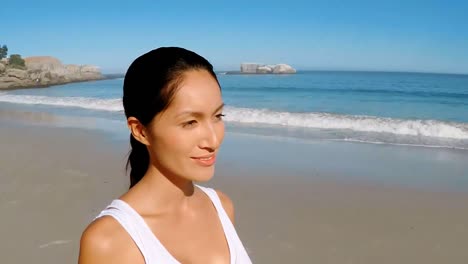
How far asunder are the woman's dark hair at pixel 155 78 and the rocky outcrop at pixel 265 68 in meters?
104

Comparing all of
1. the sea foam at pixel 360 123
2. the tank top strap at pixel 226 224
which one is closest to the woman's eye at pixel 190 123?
the tank top strap at pixel 226 224

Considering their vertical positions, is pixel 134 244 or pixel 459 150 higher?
pixel 134 244

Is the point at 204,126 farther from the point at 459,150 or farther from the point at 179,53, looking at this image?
the point at 459,150

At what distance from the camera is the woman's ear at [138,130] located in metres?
1.41

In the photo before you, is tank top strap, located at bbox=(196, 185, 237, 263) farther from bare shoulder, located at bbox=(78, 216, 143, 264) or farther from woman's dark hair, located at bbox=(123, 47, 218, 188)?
woman's dark hair, located at bbox=(123, 47, 218, 188)

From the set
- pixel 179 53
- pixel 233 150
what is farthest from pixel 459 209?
pixel 179 53

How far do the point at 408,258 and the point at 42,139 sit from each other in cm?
891

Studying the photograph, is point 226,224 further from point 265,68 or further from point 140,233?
point 265,68

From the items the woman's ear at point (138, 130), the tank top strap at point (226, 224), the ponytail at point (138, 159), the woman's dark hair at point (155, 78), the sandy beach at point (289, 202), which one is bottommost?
the sandy beach at point (289, 202)

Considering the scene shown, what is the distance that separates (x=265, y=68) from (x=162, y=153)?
340 feet

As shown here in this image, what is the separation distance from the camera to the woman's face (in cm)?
133

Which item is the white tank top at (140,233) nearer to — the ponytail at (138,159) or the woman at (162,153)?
the woman at (162,153)

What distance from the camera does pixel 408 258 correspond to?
3.98 metres

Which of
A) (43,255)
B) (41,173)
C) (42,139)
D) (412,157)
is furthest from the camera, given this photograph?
(42,139)
